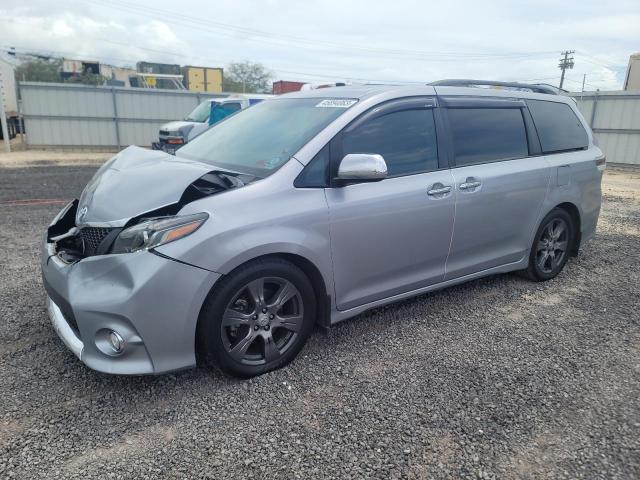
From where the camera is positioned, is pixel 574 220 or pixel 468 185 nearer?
pixel 468 185

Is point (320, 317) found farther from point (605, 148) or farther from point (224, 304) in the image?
point (605, 148)

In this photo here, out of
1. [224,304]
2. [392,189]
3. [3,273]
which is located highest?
[392,189]

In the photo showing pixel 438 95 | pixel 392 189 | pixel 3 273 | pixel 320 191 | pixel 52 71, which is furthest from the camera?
pixel 52 71

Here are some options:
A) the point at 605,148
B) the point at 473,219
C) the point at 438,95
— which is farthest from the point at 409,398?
the point at 605,148

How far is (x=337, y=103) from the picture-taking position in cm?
345

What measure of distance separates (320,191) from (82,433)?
73.1 inches

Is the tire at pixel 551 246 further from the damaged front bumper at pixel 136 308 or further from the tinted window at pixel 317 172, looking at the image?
the damaged front bumper at pixel 136 308

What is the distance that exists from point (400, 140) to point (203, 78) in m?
32.5

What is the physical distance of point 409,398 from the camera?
9.23ft

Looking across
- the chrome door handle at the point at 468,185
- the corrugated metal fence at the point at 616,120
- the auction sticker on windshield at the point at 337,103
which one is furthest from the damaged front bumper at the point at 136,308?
the corrugated metal fence at the point at 616,120

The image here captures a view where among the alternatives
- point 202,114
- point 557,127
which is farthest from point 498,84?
point 202,114

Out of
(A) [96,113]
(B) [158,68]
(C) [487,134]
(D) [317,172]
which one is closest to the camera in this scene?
(D) [317,172]

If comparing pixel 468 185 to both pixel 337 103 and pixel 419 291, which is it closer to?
pixel 419 291

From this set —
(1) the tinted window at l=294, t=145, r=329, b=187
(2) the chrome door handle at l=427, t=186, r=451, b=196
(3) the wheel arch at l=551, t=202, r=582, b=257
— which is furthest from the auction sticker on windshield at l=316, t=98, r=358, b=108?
(3) the wheel arch at l=551, t=202, r=582, b=257
